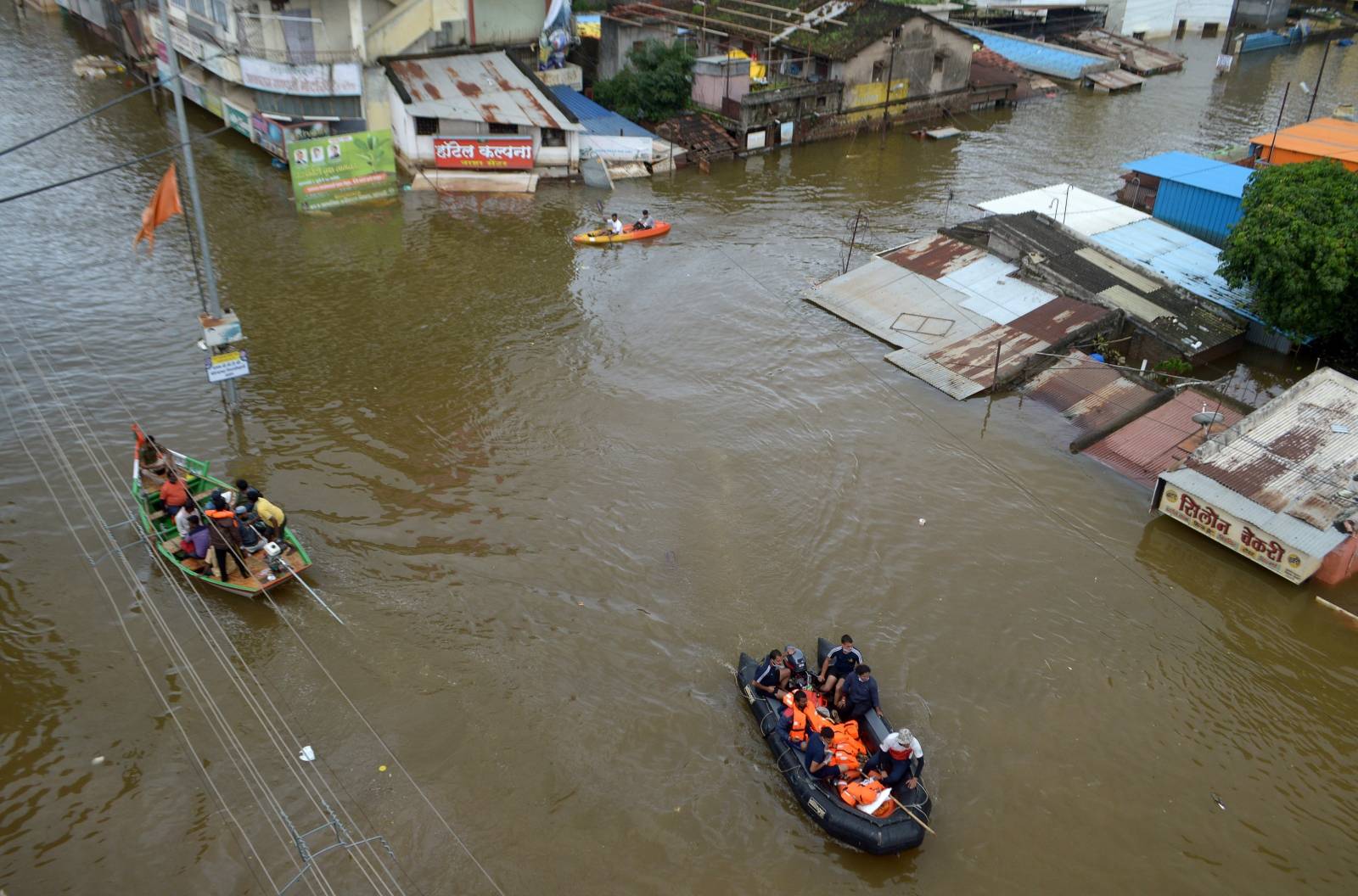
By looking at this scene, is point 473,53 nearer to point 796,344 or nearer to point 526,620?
point 796,344

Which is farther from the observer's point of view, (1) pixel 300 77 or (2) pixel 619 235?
(1) pixel 300 77

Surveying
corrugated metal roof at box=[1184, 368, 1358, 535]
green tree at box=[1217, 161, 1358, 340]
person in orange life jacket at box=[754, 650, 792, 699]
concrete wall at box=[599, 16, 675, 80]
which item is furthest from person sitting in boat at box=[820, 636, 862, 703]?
concrete wall at box=[599, 16, 675, 80]

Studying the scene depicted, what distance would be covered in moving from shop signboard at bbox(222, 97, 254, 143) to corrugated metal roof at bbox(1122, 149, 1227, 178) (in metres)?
33.2

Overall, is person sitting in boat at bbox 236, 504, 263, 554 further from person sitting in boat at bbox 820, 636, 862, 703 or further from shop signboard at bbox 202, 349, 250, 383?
person sitting in boat at bbox 820, 636, 862, 703

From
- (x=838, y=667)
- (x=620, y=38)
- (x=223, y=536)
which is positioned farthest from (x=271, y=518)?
(x=620, y=38)

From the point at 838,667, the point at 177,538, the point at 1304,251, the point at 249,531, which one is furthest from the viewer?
the point at 1304,251

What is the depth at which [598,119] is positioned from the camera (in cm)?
4138

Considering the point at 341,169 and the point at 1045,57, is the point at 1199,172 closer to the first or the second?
the point at 341,169

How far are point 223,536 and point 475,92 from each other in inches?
1003

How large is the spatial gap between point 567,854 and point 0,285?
81.1ft

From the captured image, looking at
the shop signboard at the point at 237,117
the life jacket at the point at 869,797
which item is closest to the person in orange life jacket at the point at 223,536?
the life jacket at the point at 869,797

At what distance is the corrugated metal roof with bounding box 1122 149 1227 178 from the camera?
32.3 meters

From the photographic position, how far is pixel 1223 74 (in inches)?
2420

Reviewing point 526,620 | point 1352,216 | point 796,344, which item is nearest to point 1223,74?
point 1352,216
